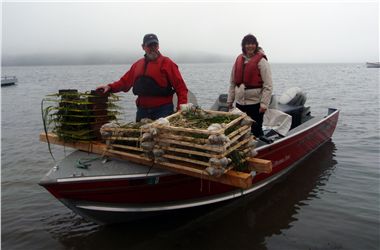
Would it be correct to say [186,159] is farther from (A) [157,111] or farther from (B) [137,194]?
(A) [157,111]

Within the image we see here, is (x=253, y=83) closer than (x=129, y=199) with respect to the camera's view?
No

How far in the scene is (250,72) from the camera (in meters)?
5.99

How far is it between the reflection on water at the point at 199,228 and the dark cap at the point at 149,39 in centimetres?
287

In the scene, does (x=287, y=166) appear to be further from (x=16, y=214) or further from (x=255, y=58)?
(x=16, y=214)

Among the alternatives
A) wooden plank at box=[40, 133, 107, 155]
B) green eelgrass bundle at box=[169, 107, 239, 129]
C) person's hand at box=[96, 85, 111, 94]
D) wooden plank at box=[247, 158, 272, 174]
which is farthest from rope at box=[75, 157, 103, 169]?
wooden plank at box=[247, 158, 272, 174]

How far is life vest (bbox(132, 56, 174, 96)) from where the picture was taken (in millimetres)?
5410

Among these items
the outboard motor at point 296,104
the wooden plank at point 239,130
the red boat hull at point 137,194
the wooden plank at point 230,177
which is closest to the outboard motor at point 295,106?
the outboard motor at point 296,104

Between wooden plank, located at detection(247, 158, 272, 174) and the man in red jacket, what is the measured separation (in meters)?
1.72

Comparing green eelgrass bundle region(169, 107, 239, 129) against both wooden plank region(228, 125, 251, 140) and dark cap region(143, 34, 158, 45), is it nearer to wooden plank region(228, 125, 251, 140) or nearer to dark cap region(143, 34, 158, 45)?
wooden plank region(228, 125, 251, 140)

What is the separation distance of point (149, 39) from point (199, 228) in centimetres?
319

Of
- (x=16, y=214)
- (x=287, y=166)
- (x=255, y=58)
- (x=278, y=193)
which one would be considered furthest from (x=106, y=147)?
(x=287, y=166)

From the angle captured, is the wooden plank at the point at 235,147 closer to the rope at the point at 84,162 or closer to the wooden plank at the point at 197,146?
the wooden plank at the point at 197,146

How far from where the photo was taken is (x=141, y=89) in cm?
554

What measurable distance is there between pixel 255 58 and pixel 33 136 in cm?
951
